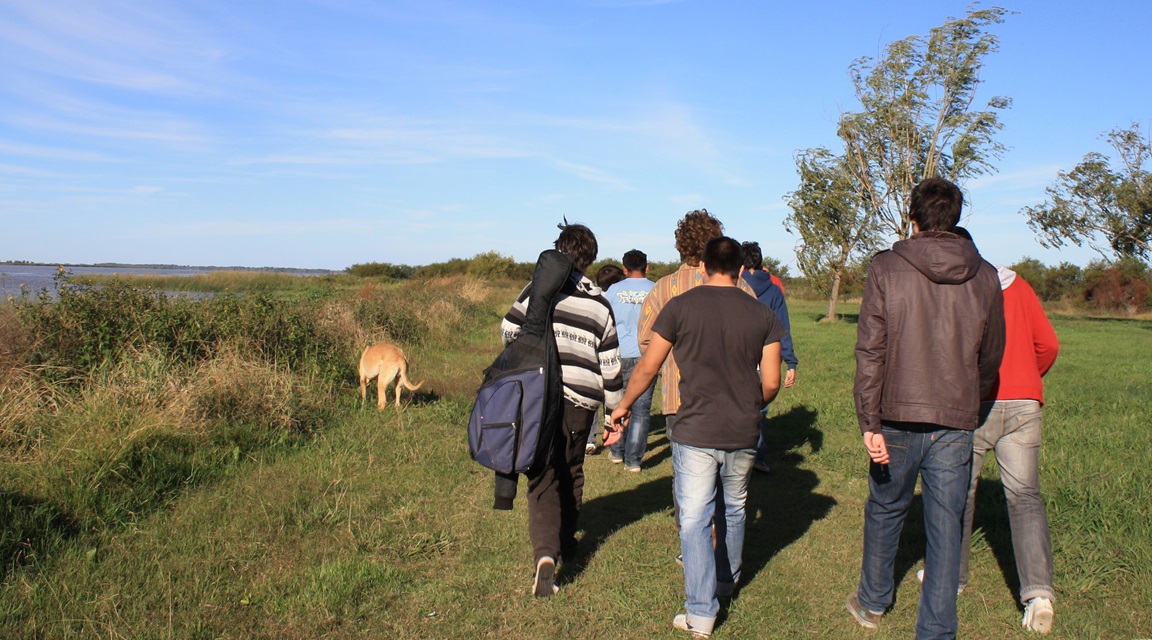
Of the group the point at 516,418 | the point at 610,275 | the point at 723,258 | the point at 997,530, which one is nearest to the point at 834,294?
the point at 610,275

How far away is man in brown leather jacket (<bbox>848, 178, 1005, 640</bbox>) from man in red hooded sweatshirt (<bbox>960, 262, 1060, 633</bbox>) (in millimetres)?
220

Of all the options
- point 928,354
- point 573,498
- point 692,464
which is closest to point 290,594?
point 573,498

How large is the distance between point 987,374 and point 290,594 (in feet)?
11.5

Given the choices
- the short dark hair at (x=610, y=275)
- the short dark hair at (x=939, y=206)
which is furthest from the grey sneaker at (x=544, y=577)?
the short dark hair at (x=610, y=275)

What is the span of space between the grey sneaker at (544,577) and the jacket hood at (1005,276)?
260 cm

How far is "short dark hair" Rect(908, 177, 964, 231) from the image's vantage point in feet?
10.8

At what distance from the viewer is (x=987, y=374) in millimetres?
3332

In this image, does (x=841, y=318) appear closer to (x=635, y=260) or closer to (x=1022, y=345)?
(x=635, y=260)

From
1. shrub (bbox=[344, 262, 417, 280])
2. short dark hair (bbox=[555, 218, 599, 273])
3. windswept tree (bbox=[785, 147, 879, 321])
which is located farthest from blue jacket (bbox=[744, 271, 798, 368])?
shrub (bbox=[344, 262, 417, 280])

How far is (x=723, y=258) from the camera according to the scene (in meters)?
3.62

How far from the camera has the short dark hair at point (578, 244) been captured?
411 centimetres

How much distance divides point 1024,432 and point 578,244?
233 cm

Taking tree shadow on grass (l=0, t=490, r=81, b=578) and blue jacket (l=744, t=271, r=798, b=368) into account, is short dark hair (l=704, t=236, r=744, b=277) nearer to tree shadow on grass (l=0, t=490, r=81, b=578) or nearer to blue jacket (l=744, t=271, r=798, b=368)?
blue jacket (l=744, t=271, r=798, b=368)

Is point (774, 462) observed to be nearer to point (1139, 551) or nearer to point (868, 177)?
point (1139, 551)
